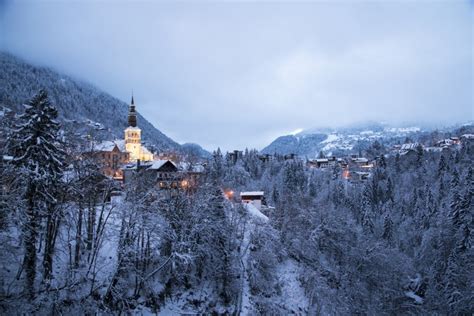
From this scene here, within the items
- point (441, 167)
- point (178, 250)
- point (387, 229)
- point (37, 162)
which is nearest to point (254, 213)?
point (178, 250)

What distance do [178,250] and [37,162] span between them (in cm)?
1407

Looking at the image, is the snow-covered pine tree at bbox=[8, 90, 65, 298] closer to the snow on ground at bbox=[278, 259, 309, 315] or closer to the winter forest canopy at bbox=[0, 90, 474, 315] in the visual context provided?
the winter forest canopy at bbox=[0, 90, 474, 315]

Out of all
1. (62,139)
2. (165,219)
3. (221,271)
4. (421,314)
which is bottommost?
(421,314)

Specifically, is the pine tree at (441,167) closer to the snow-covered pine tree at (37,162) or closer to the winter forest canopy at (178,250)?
the winter forest canopy at (178,250)

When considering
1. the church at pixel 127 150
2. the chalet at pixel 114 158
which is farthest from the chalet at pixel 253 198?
the church at pixel 127 150

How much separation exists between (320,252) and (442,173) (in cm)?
6152

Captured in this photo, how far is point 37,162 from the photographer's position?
2061cm

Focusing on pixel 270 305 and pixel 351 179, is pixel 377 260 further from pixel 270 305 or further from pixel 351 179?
pixel 351 179

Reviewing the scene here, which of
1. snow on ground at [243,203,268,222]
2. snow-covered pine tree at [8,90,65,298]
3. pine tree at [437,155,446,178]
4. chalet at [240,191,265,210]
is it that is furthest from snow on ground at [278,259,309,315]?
pine tree at [437,155,446,178]

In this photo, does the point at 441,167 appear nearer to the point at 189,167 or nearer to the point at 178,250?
the point at 189,167

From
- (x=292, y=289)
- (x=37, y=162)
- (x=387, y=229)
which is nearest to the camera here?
(x=37, y=162)

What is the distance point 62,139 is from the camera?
912 inches

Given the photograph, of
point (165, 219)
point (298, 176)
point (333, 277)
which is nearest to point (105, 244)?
point (165, 219)

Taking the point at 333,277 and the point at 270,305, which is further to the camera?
the point at 333,277
